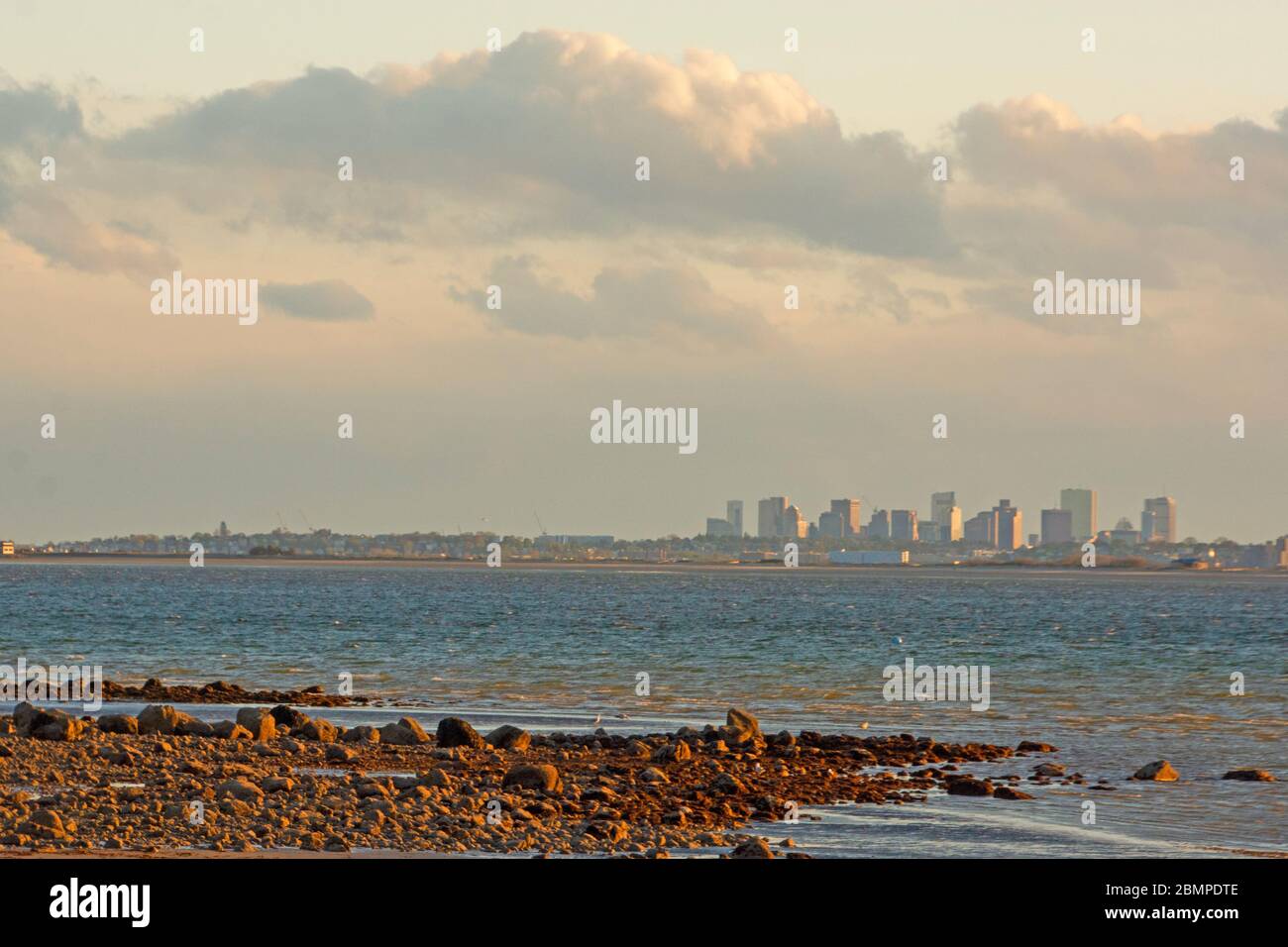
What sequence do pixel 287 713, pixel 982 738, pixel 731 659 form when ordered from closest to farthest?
pixel 287 713 < pixel 982 738 < pixel 731 659

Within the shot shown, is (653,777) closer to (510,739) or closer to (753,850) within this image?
(510,739)

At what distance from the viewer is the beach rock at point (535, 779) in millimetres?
26094

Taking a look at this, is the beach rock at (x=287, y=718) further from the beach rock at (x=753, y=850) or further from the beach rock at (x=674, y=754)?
the beach rock at (x=753, y=850)

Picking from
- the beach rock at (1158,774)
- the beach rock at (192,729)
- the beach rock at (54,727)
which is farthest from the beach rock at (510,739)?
the beach rock at (1158,774)

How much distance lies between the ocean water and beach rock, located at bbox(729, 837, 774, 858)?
1.78 metres

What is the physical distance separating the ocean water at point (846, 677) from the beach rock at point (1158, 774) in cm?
30

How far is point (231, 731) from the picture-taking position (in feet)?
111

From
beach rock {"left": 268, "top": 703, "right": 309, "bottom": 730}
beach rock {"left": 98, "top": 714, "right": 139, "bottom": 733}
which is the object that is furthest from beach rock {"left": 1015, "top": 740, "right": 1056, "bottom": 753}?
beach rock {"left": 98, "top": 714, "right": 139, "bottom": 733}
